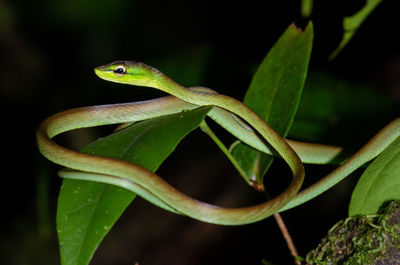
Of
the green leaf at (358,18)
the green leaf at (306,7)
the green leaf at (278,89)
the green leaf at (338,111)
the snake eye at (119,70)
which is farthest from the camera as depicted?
the green leaf at (338,111)

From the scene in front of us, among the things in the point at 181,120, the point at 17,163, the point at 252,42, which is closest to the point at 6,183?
the point at 17,163

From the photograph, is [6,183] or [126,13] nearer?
[6,183]

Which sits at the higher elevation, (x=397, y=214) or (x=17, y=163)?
(x=397, y=214)

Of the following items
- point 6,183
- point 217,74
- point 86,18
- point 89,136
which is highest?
point 217,74

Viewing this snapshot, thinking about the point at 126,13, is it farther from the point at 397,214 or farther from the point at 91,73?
the point at 397,214

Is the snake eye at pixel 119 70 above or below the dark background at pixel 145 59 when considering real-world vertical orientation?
above

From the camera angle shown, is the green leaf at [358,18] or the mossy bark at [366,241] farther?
the green leaf at [358,18]

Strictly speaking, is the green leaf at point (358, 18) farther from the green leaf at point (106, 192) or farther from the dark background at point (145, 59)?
the dark background at point (145, 59)

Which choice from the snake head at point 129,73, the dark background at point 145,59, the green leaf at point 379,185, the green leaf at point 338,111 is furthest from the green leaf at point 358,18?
the dark background at point 145,59
